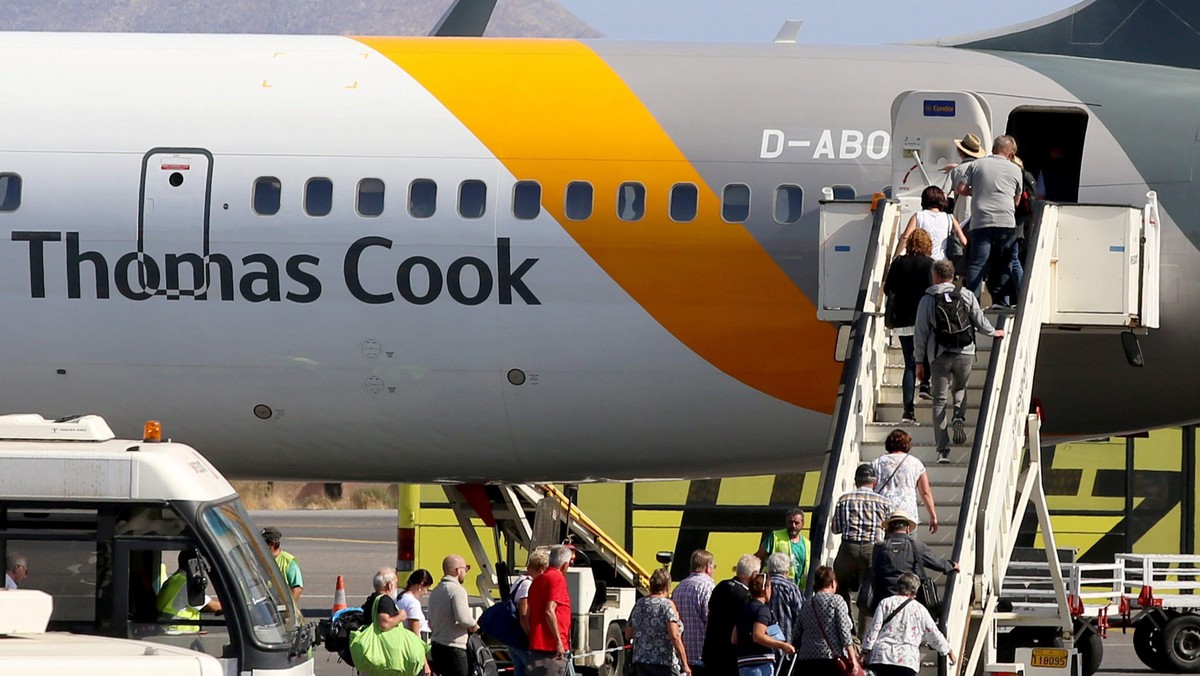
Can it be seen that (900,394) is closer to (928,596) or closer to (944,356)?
(944,356)

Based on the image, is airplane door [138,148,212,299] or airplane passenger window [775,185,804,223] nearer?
airplane passenger window [775,185,804,223]

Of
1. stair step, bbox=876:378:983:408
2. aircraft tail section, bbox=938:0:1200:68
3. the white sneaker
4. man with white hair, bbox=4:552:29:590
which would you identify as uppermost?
aircraft tail section, bbox=938:0:1200:68

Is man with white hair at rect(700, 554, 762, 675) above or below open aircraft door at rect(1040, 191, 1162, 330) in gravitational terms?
below

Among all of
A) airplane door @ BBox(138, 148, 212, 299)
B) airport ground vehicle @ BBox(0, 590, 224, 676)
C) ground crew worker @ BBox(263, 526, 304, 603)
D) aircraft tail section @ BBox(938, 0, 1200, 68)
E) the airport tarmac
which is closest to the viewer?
airport ground vehicle @ BBox(0, 590, 224, 676)

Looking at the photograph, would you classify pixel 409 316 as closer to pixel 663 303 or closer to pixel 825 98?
pixel 663 303

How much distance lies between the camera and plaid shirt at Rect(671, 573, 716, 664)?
13.0 metres

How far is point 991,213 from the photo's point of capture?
44.0 feet

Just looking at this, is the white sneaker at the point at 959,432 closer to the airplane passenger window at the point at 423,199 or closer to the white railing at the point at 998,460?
the white railing at the point at 998,460

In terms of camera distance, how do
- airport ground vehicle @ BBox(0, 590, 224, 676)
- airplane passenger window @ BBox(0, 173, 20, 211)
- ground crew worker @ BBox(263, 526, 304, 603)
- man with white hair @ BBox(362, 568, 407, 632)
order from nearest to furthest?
1. airport ground vehicle @ BBox(0, 590, 224, 676)
2. man with white hair @ BBox(362, 568, 407, 632)
3. airplane passenger window @ BBox(0, 173, 20, 211)
4. ground crew worker @ BBox(263, 526, 304, 603)

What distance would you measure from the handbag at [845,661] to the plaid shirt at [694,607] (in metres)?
1.86

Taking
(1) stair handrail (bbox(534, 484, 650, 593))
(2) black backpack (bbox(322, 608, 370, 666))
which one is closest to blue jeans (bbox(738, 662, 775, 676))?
(2) black backpack (bbox(322, 608, 370, 666))

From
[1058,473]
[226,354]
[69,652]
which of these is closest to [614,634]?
[226,354]

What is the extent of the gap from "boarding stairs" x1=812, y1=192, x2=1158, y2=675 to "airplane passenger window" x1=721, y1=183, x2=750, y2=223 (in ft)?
2.44

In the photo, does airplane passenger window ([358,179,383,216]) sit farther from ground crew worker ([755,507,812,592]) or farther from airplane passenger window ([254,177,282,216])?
ground crew worker ([755,507,812,592])
